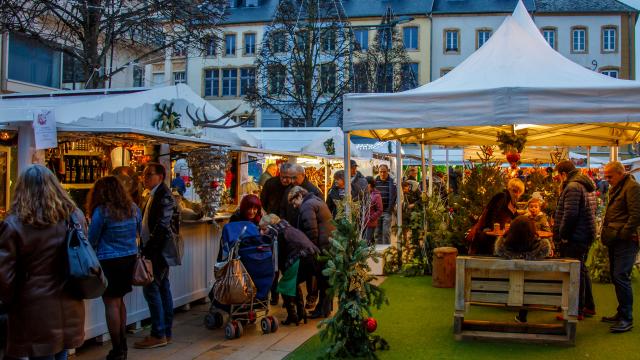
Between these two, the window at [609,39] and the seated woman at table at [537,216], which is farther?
the window at [609,39]

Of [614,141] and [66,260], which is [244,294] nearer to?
[66,260]


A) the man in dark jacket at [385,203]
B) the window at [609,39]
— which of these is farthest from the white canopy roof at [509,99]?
the window at [609,39]

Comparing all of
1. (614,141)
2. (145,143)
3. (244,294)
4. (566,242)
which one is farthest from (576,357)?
(145,143)

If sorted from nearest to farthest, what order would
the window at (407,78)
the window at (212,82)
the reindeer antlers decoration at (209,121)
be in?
1. the reindeer antlers decoration at (209,121)
2. the window at (407,78)
3. the window at (212,82)

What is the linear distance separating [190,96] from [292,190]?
9.47ft

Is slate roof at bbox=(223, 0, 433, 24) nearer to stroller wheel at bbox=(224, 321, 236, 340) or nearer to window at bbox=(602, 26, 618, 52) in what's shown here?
window at bbox=(602, 26, 618, 52)

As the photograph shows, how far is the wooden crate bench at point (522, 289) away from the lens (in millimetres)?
5750

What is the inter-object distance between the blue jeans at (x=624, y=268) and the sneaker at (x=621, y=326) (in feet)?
0.14

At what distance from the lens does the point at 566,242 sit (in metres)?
6.76

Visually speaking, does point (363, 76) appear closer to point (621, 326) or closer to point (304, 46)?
point (304, 46)

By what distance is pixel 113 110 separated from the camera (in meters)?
7.58

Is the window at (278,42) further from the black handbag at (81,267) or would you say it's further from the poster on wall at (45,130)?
the black handbag at (81,267)

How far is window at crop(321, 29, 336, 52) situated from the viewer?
25280mm

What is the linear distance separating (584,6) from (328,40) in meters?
27.1
